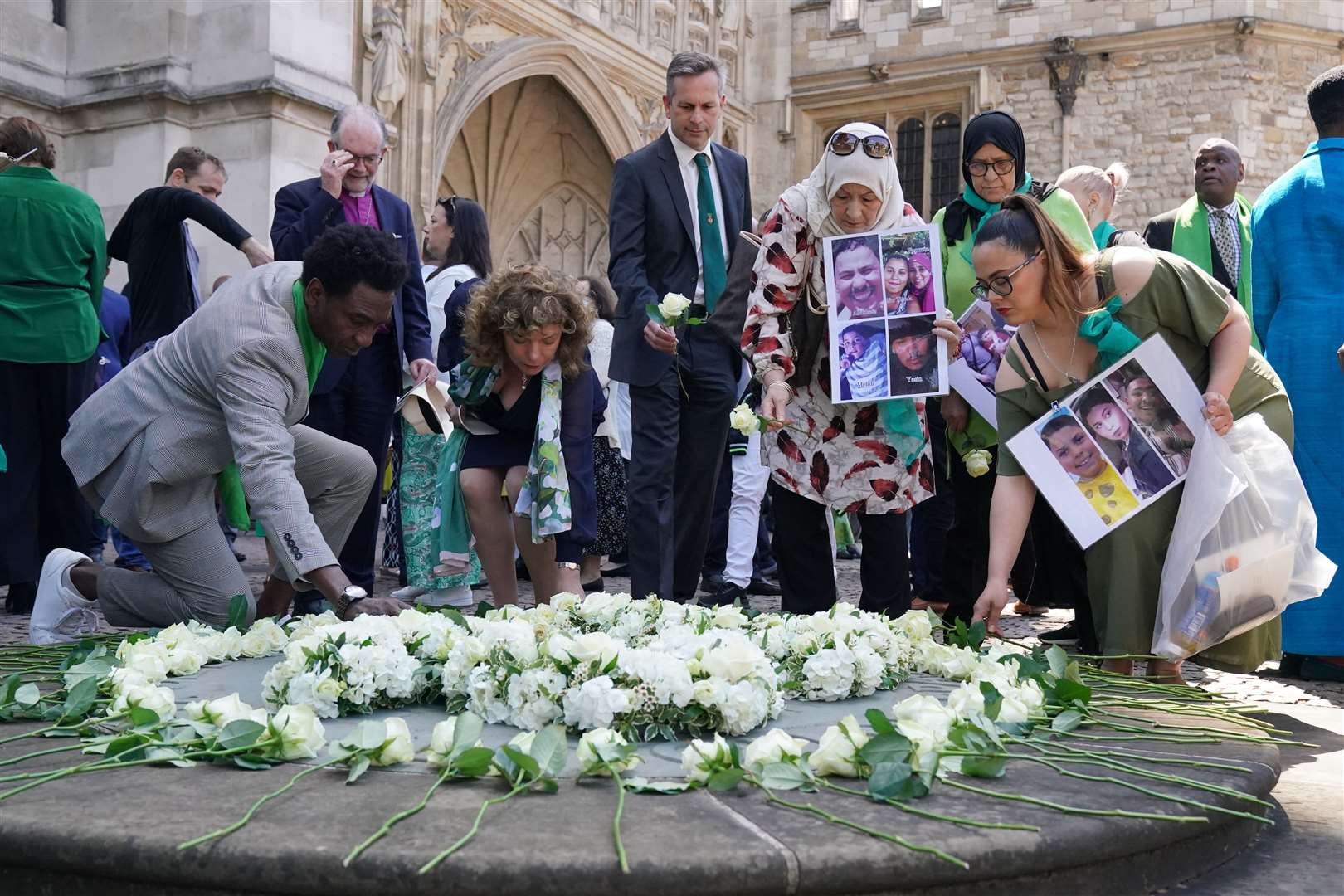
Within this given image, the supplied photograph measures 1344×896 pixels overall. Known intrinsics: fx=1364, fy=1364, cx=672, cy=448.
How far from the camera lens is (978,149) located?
15.4 feet

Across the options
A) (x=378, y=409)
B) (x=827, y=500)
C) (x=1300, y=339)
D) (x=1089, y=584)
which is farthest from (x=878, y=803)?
(x=378, y=409)

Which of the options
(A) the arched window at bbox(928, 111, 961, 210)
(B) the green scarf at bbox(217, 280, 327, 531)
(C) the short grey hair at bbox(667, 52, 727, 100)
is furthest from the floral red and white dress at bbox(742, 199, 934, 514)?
(A) the arched window at bbox(928, 111, 961, 210)

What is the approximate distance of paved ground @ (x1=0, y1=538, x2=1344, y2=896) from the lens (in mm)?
2258

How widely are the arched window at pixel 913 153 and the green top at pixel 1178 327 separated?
18.2 m

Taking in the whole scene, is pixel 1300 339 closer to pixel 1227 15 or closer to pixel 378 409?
pixel 378 409

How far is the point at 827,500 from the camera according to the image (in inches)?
170

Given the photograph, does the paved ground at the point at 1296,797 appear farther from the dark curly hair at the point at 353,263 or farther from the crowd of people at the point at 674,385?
the dark curly hair at the point at 353,263

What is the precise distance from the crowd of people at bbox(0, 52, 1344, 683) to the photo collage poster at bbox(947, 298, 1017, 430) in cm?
2

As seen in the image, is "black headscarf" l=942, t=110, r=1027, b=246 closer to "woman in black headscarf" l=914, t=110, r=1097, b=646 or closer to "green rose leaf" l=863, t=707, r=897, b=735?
"woman in black headscarf" l=914, t=110, r=1097, b=646

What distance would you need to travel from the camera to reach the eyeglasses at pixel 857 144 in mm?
4230

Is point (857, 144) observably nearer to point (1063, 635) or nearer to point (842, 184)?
point (842, 184)

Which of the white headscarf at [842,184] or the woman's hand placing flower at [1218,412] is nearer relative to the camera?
the woman's hand placing flower at [1218,412]

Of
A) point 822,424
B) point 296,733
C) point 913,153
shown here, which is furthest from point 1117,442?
point 913,153

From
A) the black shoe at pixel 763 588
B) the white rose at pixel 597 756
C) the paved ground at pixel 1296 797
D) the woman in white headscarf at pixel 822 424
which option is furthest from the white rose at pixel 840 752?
the black shoe at pixel 763 588
